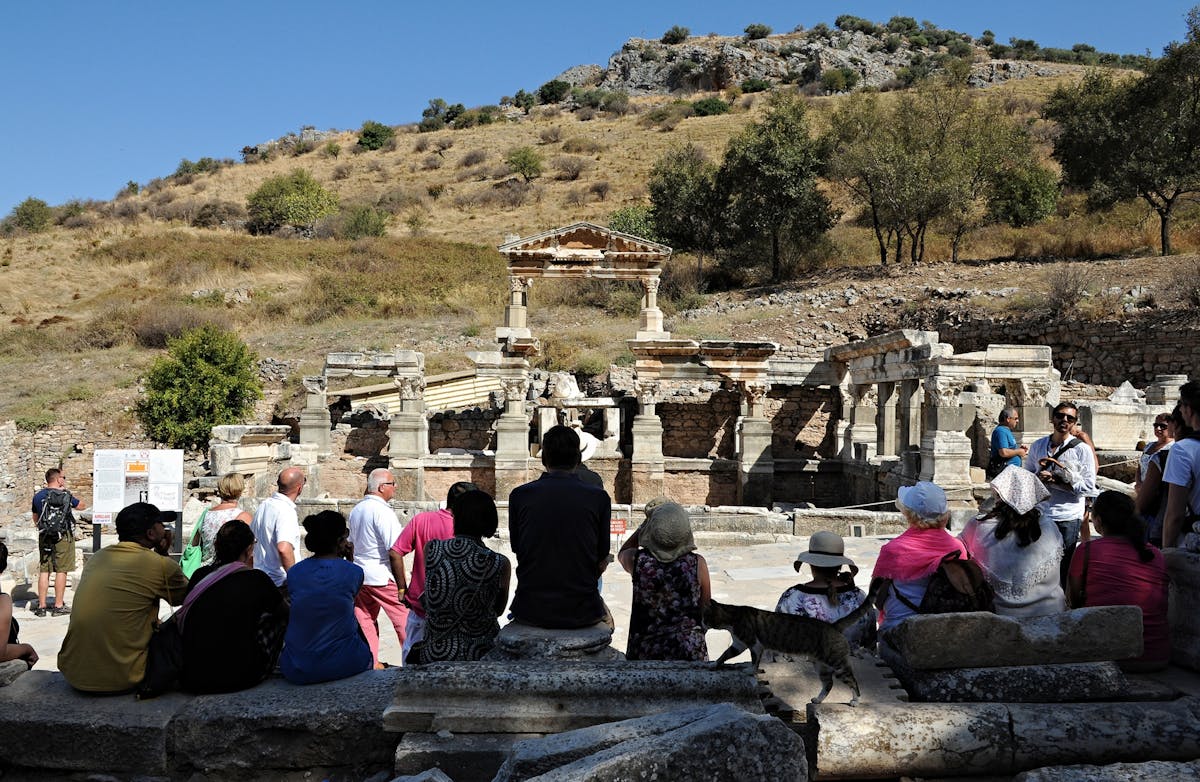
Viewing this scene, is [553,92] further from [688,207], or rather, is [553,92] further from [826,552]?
[826,552]

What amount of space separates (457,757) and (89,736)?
1655mm

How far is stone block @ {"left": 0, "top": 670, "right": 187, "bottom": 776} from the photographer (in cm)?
351

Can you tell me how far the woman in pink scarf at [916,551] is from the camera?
439 cm

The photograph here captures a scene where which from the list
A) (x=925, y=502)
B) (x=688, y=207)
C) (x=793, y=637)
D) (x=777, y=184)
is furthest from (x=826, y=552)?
(x=688, y=207)

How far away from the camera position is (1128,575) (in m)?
4.11

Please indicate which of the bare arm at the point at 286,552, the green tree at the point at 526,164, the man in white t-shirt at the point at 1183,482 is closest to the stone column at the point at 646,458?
the bare arm at the point at 286,552

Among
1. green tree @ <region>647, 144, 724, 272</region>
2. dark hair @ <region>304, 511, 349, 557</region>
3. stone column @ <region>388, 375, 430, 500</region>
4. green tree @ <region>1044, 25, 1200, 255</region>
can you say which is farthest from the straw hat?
green tree @ <region>647, 144, 724, 272</region>

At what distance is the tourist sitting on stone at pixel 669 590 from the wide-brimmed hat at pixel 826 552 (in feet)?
2.04

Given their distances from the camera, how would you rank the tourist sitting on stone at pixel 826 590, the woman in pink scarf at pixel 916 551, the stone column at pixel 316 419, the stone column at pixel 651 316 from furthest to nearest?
the stone column at pixel 316 419
the stone column at pixel 651 316
the woman in pink scarf at pixel 916 551
the tourist sitting on stone at pixel 826 590

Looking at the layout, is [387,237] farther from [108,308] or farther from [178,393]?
[178,393]

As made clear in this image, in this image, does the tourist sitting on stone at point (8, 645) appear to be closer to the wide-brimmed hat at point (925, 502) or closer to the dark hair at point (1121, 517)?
the wide-brimmed hat at point (925, 502)

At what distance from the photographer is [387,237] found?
133 ft

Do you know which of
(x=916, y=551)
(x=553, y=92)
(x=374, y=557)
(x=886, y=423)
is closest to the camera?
(x=916, y=551)

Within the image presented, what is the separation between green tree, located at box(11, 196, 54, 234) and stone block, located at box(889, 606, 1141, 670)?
2059 inches
